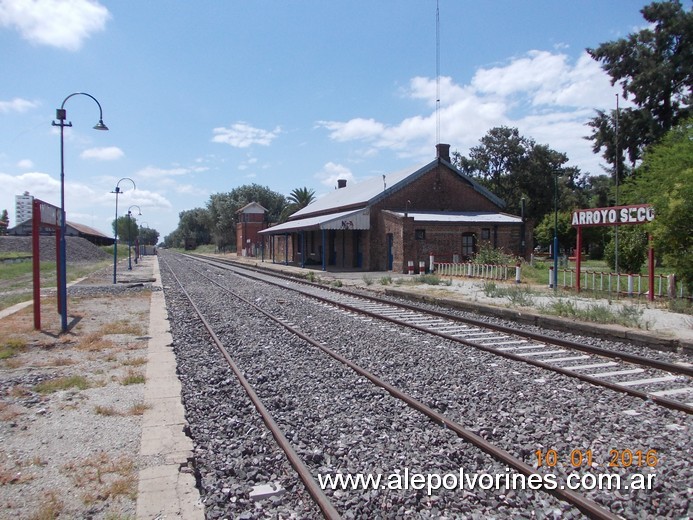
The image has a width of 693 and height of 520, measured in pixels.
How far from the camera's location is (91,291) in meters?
21.7

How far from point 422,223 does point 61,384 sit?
80.5 ft

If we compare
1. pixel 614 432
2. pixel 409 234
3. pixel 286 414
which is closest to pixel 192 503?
pixel 286 414

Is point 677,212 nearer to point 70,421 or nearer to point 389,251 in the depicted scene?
point 70,421

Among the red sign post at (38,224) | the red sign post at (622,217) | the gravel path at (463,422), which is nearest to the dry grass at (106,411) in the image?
the gravel path at (463,422)

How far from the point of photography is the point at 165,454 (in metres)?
4.64

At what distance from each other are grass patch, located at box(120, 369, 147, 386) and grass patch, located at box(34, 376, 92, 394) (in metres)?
0.43

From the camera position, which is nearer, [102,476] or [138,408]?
[102,476]

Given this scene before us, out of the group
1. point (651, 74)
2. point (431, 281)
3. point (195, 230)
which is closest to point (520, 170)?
point (651, 74)

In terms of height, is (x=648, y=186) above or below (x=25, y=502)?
above

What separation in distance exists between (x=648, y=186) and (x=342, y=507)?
1532 cm

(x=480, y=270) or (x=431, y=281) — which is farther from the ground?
(x=480, y=270)

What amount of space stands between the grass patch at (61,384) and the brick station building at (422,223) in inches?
910

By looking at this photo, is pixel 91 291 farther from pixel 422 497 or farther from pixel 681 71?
pixel 681 71

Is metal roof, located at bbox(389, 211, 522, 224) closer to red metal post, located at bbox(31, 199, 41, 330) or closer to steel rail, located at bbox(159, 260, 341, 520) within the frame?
red metal post, located at bbox(31, 199, 41, 330)
